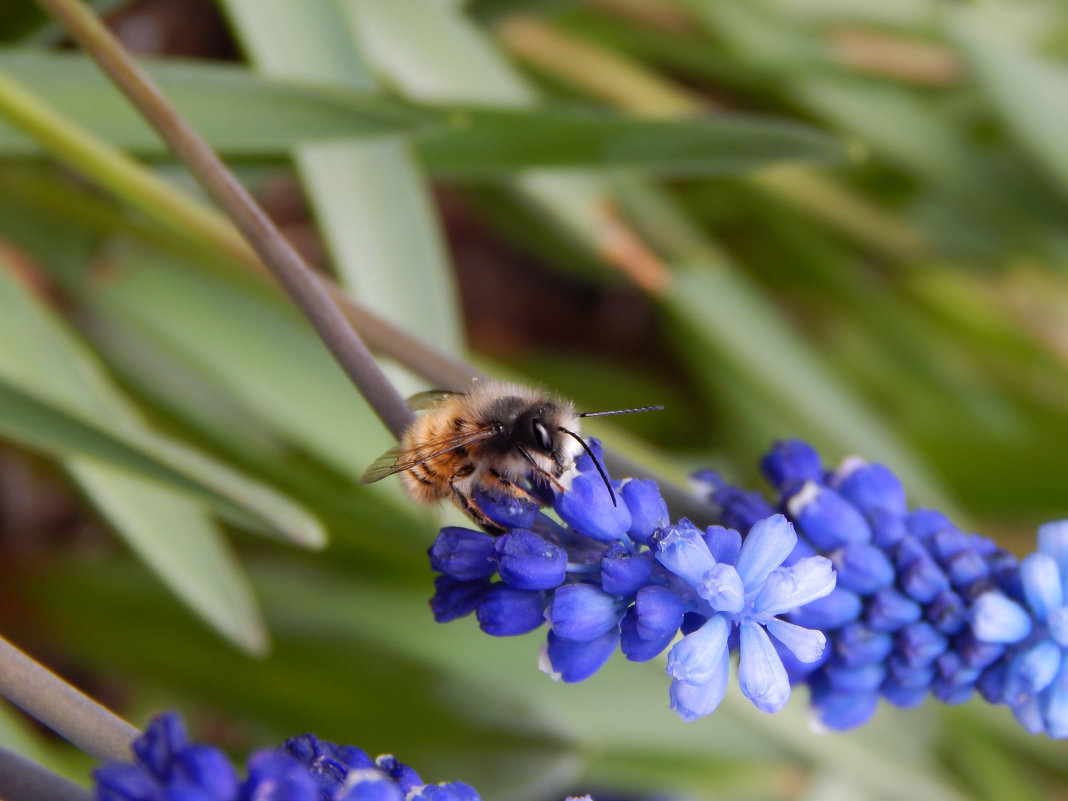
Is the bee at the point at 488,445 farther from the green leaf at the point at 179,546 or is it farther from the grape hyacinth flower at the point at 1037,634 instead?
the green leaf at the point at 179,546

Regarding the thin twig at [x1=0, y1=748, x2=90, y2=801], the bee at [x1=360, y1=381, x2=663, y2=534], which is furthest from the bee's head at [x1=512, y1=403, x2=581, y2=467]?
the thin twig at [x1=0, y1=748, x2=90, y2=801]

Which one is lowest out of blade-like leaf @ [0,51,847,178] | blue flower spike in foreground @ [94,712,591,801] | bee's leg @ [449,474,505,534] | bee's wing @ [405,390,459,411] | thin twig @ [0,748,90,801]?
thin twig @ [0,748,90,801]

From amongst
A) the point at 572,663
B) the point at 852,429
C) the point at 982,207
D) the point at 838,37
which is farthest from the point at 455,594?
the point at 838,37

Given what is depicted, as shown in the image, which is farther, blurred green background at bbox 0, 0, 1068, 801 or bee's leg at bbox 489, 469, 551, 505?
blurred green background at bbox 0, 0, 1068, 801

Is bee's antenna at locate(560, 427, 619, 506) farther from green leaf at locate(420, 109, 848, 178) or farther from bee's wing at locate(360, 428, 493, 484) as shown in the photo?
green leaf at locate(420, 109, 848, 178)

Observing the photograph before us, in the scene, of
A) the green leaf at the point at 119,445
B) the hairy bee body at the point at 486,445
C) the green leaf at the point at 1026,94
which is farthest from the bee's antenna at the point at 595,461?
the green leaf at the point at 1026,94

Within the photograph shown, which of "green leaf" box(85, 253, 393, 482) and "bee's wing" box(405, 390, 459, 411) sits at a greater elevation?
"green leaf" box(85, 253, 393, 482)

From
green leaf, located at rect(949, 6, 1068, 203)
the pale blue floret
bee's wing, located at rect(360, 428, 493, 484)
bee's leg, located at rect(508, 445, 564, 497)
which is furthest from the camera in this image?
green leaf, located at rect(949, 6, 1068, 203)
